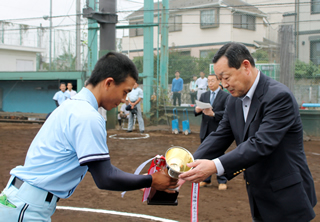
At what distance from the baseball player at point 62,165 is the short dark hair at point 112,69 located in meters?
0.14

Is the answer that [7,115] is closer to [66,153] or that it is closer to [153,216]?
[153,216]

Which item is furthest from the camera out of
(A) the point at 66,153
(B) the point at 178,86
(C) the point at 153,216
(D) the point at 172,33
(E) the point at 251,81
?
(D) the point at 172,33

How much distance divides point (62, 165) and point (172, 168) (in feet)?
2.58

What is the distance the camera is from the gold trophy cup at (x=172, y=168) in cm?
240

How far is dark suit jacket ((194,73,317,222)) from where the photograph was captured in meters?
2.29

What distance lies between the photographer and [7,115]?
2077cm

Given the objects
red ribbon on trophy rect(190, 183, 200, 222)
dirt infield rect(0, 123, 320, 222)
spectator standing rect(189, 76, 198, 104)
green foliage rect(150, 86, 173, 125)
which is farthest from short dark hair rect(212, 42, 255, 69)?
green foliage rect(150, 86, 173, 125)

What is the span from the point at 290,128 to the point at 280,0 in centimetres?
2361

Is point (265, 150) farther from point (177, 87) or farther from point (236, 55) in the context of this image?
point (177, 87)

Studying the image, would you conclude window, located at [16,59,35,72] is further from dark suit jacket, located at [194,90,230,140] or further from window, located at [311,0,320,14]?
dark suit jacket, located at [194,90,230,140]

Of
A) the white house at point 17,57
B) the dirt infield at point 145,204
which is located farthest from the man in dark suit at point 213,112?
the white house at point 17,57

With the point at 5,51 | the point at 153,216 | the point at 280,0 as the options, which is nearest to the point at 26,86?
the point at 5,51

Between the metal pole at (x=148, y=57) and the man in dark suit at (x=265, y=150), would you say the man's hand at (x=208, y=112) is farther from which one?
the metal pole at (x=148, y=57)

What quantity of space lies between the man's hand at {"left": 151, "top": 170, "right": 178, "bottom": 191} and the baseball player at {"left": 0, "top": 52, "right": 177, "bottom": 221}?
105mm
